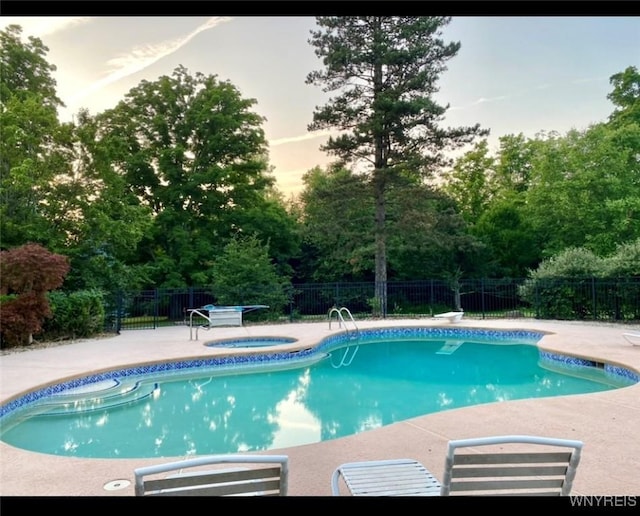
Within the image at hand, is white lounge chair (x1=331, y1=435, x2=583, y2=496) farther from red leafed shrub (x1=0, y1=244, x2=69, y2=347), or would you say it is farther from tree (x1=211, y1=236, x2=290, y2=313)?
tree (x1=211, y1=236, x2=290, y2=313)

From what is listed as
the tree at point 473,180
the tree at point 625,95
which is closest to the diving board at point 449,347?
the tree at point 625,95

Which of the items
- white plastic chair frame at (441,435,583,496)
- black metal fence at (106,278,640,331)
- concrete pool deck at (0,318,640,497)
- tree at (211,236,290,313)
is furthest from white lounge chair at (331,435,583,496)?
tree at (211,236,290,313)

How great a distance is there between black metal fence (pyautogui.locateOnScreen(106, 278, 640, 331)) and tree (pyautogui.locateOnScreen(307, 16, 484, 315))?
10.1ft

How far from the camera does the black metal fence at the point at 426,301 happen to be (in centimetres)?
1339

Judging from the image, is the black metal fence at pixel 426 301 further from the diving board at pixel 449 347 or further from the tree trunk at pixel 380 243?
the diving board at pixel 449 347

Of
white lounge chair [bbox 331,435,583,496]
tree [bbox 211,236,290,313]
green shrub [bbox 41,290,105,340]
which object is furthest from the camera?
tree [bbox 211,236,290,313]

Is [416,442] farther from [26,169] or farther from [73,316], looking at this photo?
[26,169]

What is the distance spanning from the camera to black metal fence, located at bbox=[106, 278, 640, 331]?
13.4 metres

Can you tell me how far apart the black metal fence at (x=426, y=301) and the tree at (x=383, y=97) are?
3092mm

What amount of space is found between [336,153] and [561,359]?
430 inches

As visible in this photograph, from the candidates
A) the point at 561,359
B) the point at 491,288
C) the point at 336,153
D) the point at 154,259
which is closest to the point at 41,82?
the point at 154,259

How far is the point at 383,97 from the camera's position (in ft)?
53.3

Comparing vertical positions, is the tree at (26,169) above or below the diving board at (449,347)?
above
